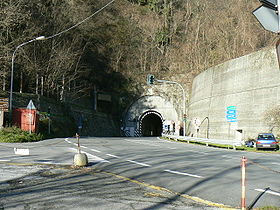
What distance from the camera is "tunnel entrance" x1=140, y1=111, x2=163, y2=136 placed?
6021 centimetres

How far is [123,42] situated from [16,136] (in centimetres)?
4173

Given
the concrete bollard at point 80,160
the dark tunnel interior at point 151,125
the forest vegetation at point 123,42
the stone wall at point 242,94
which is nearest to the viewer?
the concrete bollard at point 80,160

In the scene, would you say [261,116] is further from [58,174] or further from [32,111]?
[58,174]

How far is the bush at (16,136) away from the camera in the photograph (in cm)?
2467

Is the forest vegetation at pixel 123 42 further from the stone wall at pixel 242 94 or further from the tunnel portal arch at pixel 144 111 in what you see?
the stone wall at pixel 242 94

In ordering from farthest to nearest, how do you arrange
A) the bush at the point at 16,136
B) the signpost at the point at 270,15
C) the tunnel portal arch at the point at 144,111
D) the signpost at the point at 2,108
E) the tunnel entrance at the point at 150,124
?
→ the tunnel entrance at the point at 150,124
the tunnel portal arch at the point at 144,111
the signpost at the point at 2,108
the bush at the point at 16,136
the signpost at the point at 270,15

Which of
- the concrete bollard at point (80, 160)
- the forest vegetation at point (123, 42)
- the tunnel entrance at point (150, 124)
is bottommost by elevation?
the concrete bollard at point (80, 160)

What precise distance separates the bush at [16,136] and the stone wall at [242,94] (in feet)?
53.2

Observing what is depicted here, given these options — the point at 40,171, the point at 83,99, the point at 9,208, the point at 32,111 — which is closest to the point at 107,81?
the point at 83,99

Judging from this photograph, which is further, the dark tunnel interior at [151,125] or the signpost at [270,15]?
the dark tunnel interior at [151,125]

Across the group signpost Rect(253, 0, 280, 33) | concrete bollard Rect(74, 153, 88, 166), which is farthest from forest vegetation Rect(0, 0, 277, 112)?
signpost Rect(253, 0, 280, 33)

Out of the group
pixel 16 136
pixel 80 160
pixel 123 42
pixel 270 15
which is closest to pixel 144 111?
pixel 123 42

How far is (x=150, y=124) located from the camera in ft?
222

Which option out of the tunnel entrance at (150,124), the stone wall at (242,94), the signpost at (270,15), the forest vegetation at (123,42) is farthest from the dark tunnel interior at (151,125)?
the signpost at (270,15)
